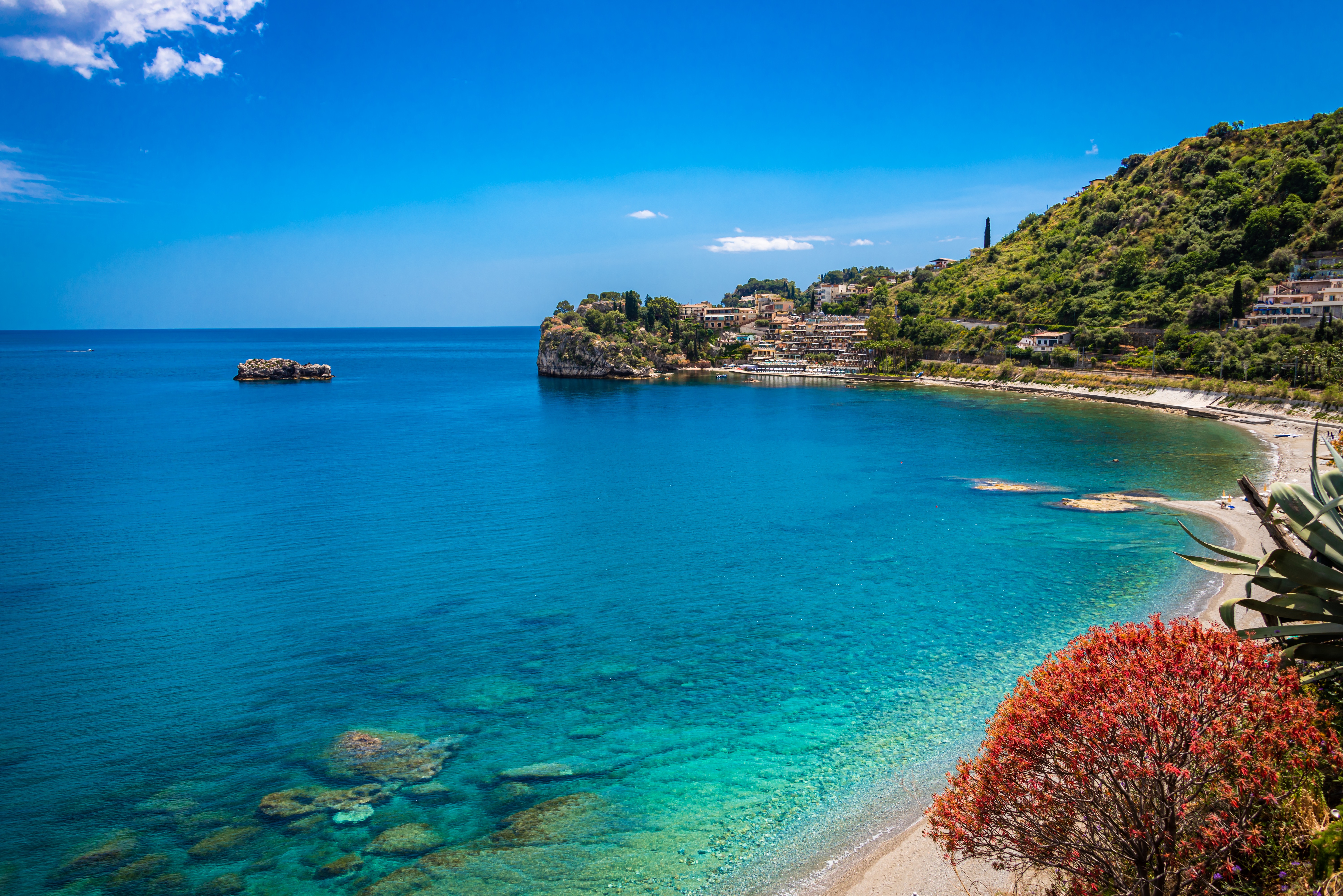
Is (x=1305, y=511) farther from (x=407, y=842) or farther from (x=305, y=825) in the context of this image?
(x=305, y=825)

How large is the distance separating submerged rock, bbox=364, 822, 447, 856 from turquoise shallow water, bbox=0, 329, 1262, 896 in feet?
0.70

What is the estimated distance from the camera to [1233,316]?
8519 cm

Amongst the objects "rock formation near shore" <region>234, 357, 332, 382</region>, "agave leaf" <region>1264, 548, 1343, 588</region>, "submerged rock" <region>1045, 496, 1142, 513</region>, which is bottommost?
"submerged rock" <region>1045, 496, 1142, 513</region>

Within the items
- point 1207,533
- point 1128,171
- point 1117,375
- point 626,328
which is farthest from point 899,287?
point 1207,533

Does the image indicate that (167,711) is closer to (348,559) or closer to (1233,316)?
(348,559)

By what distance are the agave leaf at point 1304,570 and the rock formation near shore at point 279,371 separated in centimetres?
14983

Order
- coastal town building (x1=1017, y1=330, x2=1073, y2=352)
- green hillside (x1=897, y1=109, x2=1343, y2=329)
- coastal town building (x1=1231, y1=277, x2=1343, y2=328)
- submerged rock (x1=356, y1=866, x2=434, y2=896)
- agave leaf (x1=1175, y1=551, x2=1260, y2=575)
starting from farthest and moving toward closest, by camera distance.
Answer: coastal town building (x1=1017, y1=330, x2=1073, y2=352) < green hillside (x1=897, y1=109, x2=1343, y2=329) < coastal town building (x1=1231, y1=277, x2=1343, y2=328) < submerged rock (x1=356, y1=866, x2=434, y2=896) < agave leaf (x1=1175, y1=551, x2=1260, y2=575)

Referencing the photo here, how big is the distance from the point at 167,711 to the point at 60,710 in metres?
2.93

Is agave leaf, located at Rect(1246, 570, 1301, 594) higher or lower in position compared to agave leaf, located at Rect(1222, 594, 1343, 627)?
higher

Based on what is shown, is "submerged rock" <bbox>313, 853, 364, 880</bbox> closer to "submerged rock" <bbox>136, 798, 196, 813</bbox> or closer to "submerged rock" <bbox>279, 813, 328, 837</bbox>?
"submerged rock" <bbox>279, 813, 328, 837</bbox>

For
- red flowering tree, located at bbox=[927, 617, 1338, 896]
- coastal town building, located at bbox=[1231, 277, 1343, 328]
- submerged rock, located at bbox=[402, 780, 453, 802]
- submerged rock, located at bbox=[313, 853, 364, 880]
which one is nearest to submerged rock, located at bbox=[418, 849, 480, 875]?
submerged rock, located at bbox=[313, 853, 364, 880]

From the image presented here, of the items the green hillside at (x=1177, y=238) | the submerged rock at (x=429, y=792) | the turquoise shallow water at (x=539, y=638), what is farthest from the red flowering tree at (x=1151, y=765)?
the green hillside at (x=1177, y=238)

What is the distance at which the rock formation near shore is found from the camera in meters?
134

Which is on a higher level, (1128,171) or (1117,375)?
(1128,171)
